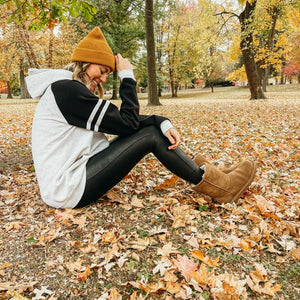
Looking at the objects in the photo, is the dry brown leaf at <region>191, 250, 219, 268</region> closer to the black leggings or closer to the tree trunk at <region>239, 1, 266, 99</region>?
the black leggings

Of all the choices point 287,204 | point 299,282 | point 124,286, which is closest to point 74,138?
point 124,286

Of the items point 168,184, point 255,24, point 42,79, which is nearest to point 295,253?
point 168,184

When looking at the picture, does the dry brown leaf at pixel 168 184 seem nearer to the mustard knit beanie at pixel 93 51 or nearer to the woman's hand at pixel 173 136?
the woman's hand at pixel 173 136

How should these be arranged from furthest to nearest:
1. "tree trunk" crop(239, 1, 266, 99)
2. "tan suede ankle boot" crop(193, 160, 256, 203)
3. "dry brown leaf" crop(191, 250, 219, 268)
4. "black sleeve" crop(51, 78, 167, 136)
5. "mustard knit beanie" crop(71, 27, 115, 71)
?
1. "tree trunk" crop(239, 1, 266, 99)
2. "tan suede ankle boot" crop(193, 160, 256, 203)
3. "mustard knit beanie" crop(71, 27, 115, 71)
4. "black sleeve" crop(51, 78, 167, 136)
5. "dry brown leaf" crop(191, 250, 219, 268)

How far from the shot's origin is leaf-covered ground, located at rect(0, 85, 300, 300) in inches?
59.7

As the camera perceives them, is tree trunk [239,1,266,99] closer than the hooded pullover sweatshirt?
No

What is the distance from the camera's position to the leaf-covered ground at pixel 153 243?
152 cm

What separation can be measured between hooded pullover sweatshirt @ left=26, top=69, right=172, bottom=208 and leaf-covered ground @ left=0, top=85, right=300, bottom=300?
1.32ft

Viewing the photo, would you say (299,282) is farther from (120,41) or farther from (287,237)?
(120,41)

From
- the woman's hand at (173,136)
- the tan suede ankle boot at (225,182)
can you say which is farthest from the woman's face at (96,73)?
the tan suede ankle boot at (225,182)

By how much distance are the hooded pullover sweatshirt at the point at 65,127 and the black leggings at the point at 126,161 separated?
0.30 feet

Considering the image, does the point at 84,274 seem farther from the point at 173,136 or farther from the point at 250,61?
the point at 250,61

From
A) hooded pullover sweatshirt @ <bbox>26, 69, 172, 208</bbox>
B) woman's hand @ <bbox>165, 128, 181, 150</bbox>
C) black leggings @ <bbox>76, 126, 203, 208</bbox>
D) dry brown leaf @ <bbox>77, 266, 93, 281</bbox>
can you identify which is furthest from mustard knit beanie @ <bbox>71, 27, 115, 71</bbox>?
dry brown leaf @ <bbox>77, 266, 93, 281</bbox>

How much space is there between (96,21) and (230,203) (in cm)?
2011
